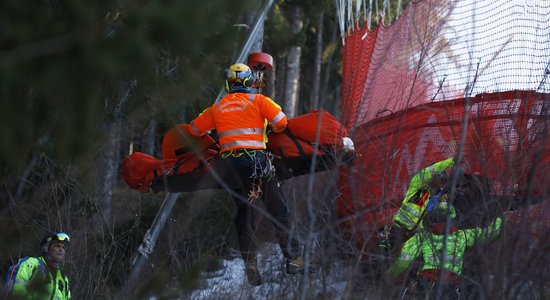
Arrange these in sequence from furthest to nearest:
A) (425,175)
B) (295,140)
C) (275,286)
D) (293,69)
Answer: (293,69)
(295,140)
(275,286)
(425,175)

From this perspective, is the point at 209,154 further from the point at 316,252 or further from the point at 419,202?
the point at 316,252

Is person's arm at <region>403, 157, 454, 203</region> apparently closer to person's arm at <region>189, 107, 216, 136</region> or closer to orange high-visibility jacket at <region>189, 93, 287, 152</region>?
orange high-visibility jacket at <region>189, 93, 287, 152</region>

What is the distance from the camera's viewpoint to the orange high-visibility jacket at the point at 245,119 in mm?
6957

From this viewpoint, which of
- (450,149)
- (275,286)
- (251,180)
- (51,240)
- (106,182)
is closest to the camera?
(51,240)

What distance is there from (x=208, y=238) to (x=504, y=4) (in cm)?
355

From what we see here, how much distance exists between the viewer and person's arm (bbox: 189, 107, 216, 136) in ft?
23.4

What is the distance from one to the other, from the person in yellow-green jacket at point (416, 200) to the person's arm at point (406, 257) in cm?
6

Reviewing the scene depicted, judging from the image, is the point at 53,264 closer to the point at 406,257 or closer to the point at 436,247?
the point at 406,257

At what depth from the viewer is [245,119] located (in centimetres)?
696

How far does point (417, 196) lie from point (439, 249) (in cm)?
101

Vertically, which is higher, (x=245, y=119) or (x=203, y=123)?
(x=245, y=119)

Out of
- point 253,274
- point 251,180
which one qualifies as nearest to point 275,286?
point 253,274

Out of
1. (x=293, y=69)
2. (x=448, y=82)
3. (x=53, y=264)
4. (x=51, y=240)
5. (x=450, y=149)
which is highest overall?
(x=448, y=82)

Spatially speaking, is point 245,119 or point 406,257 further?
point 245,119
